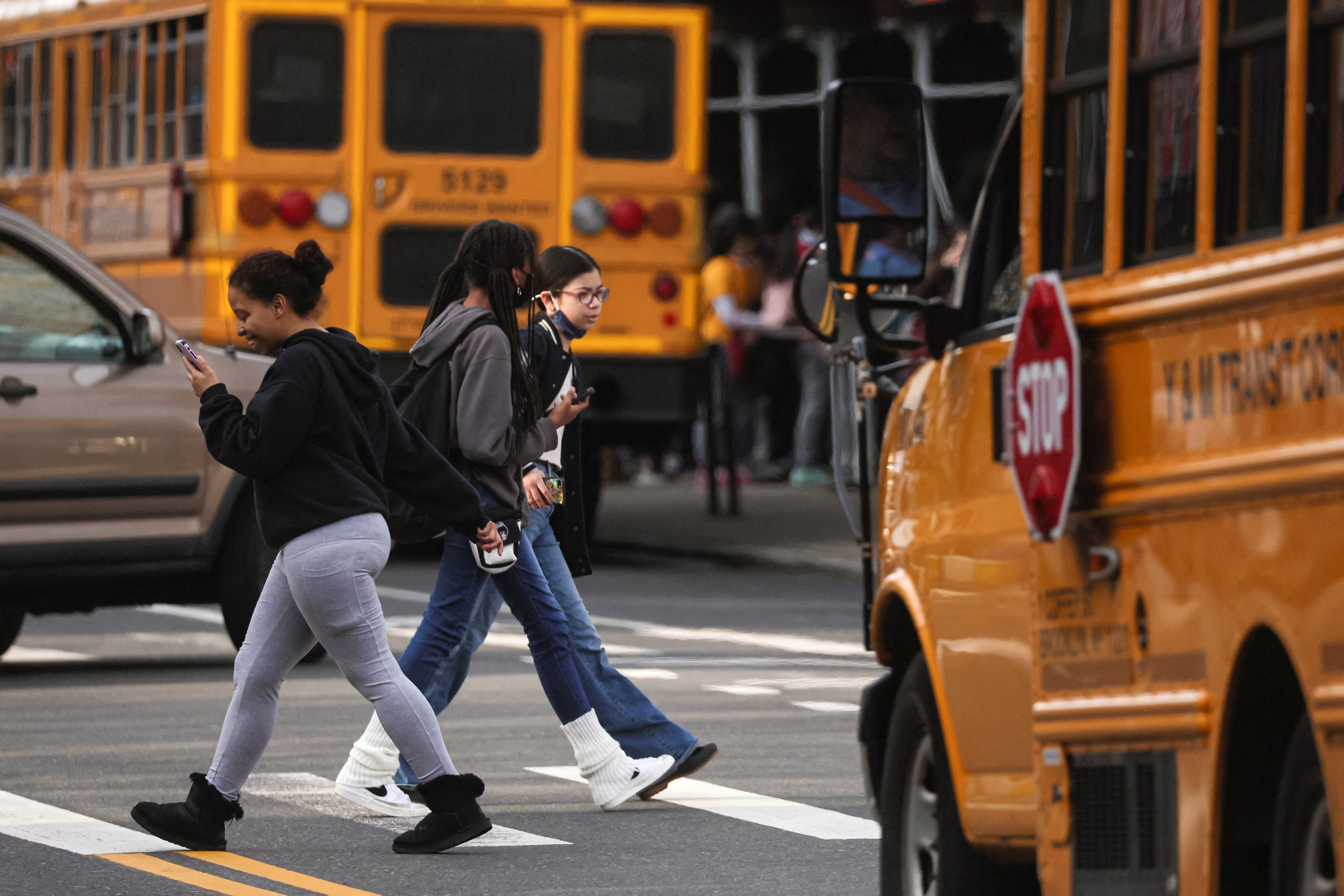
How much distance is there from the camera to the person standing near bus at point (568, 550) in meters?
8.67

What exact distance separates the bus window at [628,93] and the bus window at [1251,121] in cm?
1244

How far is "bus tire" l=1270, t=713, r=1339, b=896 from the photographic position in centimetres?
420

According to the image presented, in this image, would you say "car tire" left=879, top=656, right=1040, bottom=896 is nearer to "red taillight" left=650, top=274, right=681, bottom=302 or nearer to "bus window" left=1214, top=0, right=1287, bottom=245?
"bus window" left=1214, top=0, right=1287, bottom=245

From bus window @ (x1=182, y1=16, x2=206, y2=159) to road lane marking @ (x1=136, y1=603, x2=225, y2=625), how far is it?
2704 mm

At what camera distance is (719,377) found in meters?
19.3

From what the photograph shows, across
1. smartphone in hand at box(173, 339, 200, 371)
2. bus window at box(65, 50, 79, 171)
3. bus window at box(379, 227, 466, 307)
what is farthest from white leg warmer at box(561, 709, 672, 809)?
bus window at box(65, 50, 79, 171)

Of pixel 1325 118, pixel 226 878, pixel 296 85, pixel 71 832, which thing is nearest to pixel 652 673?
pixel 71 832

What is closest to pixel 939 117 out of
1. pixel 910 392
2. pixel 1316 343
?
pixel 910 392

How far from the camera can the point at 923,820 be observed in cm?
586

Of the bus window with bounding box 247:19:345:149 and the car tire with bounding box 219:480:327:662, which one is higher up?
the bus window with bounding box 247:19:345:149

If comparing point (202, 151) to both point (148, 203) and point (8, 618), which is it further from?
point (8, 618)

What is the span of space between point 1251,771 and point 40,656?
363 inches

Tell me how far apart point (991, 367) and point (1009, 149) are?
1.49ft

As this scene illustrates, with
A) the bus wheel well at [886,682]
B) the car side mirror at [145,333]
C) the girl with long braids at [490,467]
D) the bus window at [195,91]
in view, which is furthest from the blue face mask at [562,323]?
the bus window at [195,91]
